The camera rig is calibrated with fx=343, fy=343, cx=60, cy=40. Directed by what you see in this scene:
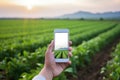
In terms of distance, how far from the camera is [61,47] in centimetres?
219

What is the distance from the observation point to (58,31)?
2.24 meters

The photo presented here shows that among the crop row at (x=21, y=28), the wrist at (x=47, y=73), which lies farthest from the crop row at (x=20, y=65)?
the crop row at (x=21, y=28)

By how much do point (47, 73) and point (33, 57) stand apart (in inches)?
179

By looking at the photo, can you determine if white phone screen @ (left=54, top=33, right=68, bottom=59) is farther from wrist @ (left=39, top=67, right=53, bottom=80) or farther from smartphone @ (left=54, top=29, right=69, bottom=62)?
wrist @ (left=39, top=67, right=53, bottom=80)

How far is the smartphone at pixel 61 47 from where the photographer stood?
2189 mm

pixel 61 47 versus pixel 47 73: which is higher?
pixel 61 47

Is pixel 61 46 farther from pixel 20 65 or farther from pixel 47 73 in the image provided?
pixel 20 65

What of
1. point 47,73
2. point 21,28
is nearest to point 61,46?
point 47,73

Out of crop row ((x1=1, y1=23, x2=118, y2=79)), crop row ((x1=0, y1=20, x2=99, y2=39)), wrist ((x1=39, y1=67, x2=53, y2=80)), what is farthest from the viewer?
crop row ((x1=0, y1=20, x2=99, y2=39))

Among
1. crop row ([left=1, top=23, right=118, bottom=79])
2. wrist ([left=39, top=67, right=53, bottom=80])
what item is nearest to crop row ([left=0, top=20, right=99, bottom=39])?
crop row ([left=1, top=23, right=118, bottom=79])

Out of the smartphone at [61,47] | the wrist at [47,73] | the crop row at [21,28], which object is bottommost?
the crop row at [21,28]

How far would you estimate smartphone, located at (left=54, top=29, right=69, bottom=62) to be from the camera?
2189 mm

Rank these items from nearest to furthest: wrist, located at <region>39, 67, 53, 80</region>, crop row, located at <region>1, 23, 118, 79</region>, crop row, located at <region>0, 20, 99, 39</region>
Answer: wrist, located at <region>39, 67, 53, 80</region>
crop row, located at <region>1, 23, 118, 79</region>
crop row, located at <region>0, 20, 99, 39</region>

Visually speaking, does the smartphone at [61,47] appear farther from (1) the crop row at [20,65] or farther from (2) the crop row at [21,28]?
(2) the crop row at [21,28]
